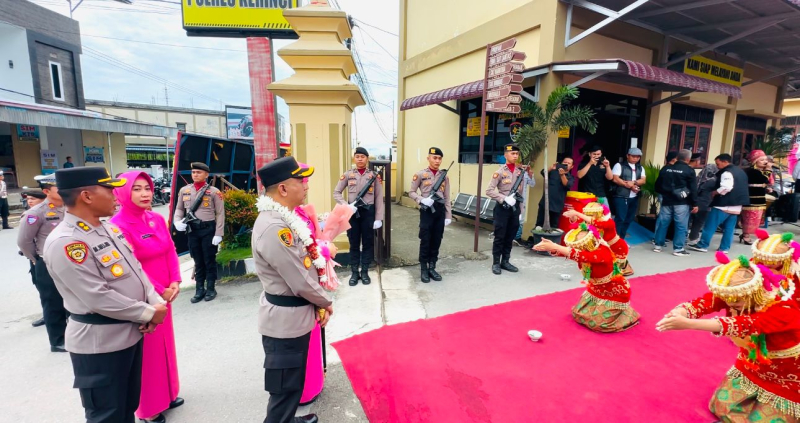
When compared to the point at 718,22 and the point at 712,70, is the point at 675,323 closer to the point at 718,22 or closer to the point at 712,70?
the point at 718,22

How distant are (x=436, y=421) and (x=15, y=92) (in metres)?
20.8

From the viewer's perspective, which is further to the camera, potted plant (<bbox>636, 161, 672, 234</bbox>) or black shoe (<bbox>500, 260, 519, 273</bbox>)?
potted plant (<bbox>636, 161, 672, 234</bbox>)

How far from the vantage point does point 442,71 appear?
31.4 ft

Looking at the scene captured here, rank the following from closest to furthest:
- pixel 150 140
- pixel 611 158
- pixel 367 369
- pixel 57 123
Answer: pixel 367 369 → pixel 611 158 → pixel 57 123 → pixel 150 140

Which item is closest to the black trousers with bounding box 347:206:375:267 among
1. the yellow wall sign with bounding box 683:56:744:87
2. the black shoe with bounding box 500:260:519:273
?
the black shoe with bounding box 500:260:519:273

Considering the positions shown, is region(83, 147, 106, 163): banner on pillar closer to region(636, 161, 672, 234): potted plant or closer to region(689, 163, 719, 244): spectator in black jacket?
region(636, 161, 672, 234): potted plant

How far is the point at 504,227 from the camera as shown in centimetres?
516

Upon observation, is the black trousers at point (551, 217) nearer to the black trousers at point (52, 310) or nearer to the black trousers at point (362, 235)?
the black trousers at point (362, 235)

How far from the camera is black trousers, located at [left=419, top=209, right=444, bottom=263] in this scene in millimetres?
4887

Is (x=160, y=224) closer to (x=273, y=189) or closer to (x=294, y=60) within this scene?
(x=273, y=189)

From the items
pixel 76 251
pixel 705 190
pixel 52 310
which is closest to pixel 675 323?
pixel 76 251

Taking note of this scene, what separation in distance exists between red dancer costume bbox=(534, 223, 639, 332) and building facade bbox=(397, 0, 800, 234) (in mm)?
3236

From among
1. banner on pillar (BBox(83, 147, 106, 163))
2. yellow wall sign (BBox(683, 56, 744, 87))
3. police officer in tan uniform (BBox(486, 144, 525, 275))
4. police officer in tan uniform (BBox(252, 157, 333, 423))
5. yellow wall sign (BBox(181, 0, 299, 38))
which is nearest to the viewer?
police officer in tan uniform (BBox(252, 157, 333, 423))

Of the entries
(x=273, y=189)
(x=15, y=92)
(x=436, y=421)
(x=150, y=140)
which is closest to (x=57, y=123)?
(x=15, y=92)
